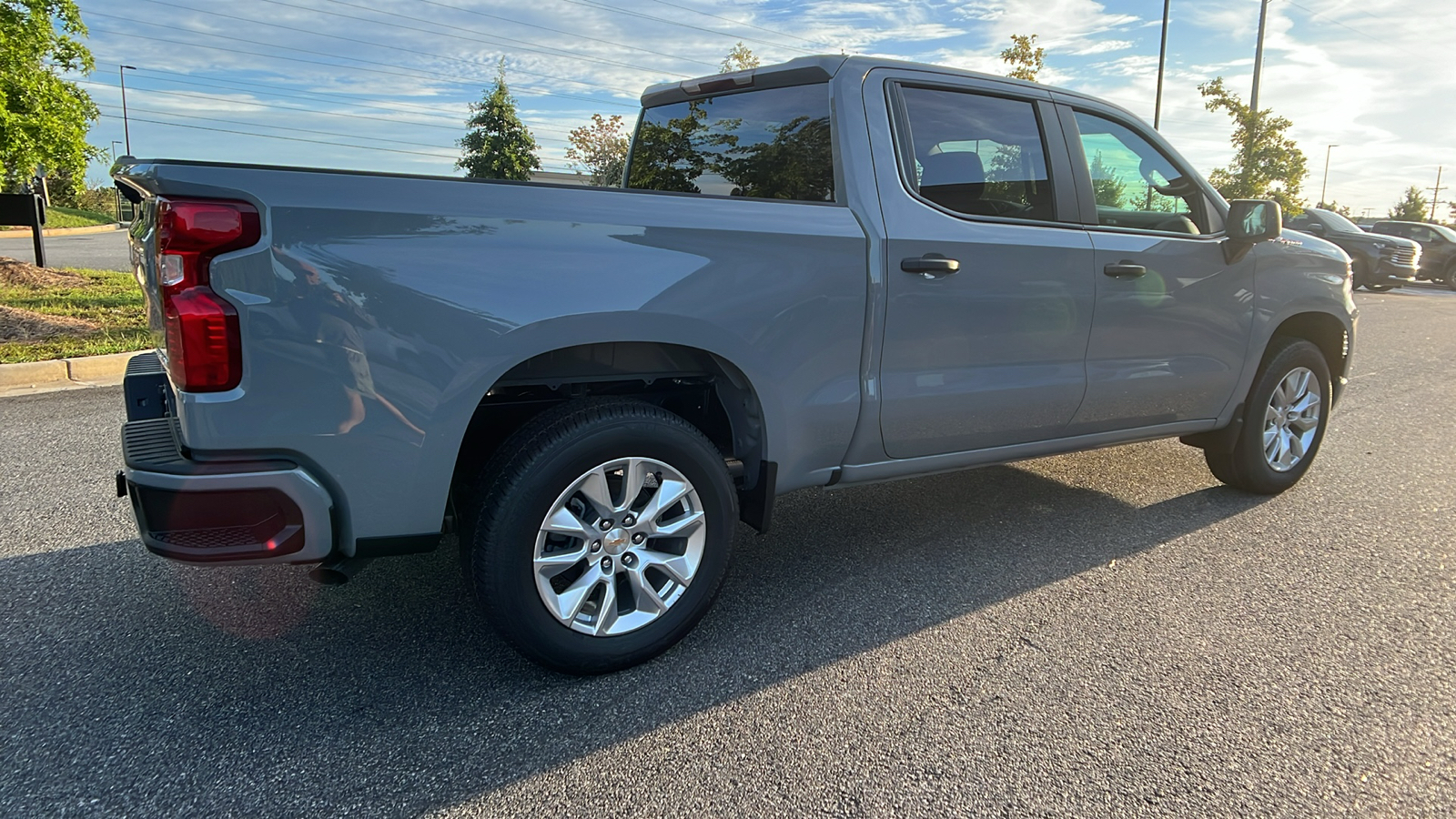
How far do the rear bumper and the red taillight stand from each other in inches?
8.7

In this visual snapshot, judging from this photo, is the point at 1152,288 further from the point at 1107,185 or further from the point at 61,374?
the point at 61,374

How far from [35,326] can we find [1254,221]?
9469 millimetres

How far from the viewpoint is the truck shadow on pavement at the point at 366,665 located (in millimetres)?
2219

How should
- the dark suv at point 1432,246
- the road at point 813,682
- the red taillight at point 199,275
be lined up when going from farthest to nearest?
1. the dark suv at point 1432,246
2. the road at point 813,682
3. the red taillight at point 199,275

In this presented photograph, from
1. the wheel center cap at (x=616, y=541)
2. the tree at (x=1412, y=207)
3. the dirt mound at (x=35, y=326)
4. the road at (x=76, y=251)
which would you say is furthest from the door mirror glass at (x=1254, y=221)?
the tree at (x=1412, y=207)

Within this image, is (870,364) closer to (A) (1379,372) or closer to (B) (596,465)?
(B) (596,465)

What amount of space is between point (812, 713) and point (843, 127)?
1.94 metres

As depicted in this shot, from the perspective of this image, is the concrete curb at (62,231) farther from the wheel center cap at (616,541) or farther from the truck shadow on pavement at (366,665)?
the wheel center cap at (616,541)

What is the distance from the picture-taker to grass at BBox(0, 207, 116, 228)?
2912cm

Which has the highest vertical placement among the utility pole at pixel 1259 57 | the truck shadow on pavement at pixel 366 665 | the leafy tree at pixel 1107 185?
the utility pole at pixel 1259 57

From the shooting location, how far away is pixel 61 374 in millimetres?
6676

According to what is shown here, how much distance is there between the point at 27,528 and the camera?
12.4 ft

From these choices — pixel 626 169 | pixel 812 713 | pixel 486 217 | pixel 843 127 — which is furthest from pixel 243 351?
pixel 626 169

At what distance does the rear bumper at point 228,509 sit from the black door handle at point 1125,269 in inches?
118
